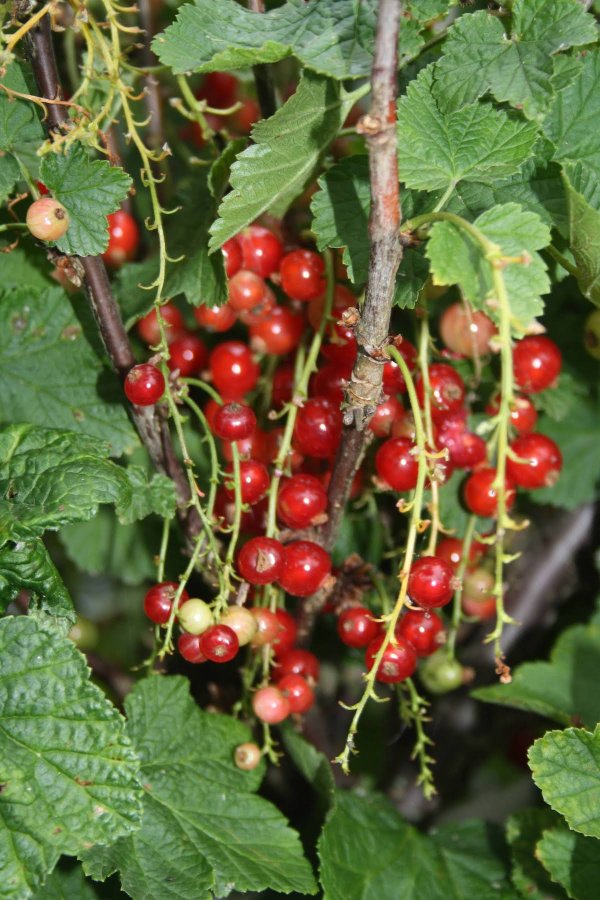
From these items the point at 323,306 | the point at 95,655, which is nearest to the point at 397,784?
the point at 95,655

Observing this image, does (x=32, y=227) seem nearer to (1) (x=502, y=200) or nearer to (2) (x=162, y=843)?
(1) (x=502, y=200)

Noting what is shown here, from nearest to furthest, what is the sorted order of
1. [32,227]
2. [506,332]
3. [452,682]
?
[506,332], [32,227], [452,682]

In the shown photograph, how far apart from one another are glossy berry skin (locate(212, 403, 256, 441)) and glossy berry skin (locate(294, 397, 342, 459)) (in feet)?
0.17

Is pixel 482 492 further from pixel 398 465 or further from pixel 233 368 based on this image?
pixel 233 368

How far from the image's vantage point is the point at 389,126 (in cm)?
50

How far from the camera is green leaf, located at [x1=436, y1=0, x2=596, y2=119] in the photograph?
23.8 inches

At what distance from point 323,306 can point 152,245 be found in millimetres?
242

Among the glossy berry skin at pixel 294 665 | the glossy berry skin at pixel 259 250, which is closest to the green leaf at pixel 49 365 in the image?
the glossy berry skin at pixel 259 250

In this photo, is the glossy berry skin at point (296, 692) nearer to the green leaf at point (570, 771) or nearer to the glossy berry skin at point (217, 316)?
the green leaf at point (570, 771)

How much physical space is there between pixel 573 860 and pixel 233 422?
434mm

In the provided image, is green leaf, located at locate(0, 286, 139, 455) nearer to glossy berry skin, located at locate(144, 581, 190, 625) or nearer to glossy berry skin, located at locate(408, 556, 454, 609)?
glossy berry skin, located at locate(144, 581, 190, 625)

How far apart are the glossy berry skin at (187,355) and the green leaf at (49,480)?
5.9 inches

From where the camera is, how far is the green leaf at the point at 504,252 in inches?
20.5

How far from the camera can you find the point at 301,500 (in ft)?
2.21
